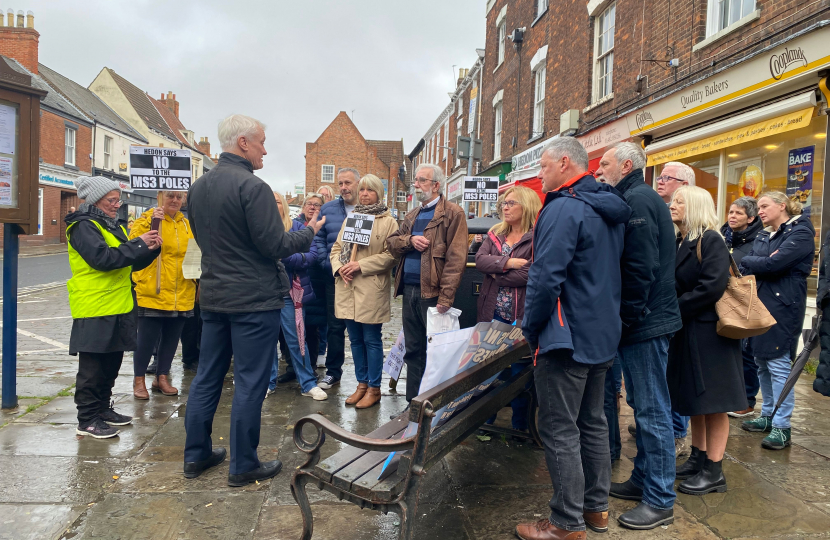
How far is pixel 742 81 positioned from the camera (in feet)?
25.2

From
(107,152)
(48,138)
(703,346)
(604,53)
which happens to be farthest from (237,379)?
(107,152)

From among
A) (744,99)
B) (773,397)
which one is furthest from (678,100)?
(773,397)

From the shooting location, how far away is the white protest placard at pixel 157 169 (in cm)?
553

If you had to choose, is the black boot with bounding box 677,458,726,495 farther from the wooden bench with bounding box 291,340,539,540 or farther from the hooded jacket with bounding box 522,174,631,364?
the wooden bench with bounding box 291,340,539,540

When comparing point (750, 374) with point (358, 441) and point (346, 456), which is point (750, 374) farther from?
point (358, 441)

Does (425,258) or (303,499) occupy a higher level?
(425,258)

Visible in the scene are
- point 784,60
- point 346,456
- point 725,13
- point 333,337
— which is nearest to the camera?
point 346,456

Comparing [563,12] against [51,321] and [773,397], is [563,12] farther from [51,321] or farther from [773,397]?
[51,321]

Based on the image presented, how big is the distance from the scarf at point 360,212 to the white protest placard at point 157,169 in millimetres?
1690

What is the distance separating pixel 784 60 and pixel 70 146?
109ft

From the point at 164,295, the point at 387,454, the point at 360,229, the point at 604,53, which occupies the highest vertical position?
the point at 604,53

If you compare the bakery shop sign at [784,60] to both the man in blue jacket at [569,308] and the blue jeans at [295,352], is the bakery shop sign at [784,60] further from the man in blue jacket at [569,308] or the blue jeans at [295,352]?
the blue jeans at [295,352]

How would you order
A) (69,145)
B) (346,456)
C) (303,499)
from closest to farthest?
1. (303,499)
2. (346,456)
3. (69,145)

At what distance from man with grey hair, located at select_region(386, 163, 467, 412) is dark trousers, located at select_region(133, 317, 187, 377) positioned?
217cm
